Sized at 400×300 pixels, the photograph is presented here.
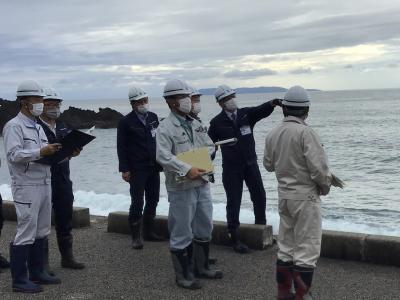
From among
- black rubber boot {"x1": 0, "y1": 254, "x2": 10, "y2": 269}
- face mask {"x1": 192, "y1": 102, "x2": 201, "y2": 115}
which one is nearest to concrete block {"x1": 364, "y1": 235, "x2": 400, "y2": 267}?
face mask {"x1": 192, "y1": 102, "x2": 201, "y2": 115}

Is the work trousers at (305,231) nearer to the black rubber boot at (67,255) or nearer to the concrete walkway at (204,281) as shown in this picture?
the concrete walkway at (204,281)

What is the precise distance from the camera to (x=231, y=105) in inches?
253

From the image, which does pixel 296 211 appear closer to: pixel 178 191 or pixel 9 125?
pixel 178 191

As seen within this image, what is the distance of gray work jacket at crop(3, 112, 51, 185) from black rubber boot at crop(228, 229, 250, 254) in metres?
2.39

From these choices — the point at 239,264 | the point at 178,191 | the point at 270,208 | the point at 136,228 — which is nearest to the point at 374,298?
the point at 239,264

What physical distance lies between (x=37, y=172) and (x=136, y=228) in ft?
6.71

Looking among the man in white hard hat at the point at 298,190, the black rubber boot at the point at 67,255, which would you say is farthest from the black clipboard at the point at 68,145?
the man in white hard hat at the point at 298,190

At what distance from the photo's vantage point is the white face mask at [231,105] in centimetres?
640

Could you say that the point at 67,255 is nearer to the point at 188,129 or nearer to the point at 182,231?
the point at 182,231

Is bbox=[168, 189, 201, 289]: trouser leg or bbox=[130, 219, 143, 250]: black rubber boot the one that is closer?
bbox=[168, 189, 201, 289]: trouser leg

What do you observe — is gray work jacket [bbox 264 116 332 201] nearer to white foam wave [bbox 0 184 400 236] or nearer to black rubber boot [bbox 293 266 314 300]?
black rubber boot [bbox 293 266 314 300]

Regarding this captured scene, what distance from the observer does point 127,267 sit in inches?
234

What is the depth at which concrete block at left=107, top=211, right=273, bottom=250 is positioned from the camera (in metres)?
6.44

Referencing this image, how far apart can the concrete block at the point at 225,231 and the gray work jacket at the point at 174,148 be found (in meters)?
1.51
